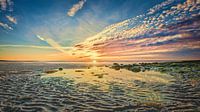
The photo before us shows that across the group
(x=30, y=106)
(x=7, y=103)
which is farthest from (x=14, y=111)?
(x=7, y=103)

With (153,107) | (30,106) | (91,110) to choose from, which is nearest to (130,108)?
(153,107)

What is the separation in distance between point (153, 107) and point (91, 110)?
4.40 meters

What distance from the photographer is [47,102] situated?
15781 millimetres

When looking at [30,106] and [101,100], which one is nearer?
[30,106]

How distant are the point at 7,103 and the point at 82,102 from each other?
20.3 feet

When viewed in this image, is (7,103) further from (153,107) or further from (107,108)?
(153,107)

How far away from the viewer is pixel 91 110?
516 inches

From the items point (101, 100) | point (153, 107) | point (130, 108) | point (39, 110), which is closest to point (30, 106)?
point (39, 110)

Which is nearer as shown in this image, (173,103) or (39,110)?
(39,110)

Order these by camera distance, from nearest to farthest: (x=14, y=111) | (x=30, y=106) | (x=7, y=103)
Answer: (x=14, y=111) → (x=30, y=106) → (x=7, y=103)

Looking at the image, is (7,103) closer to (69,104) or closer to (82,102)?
(69,104)

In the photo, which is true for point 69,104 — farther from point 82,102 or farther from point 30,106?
point 30,106

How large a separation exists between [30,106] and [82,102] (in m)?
4.07

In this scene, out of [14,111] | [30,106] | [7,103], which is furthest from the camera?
[7,103]
